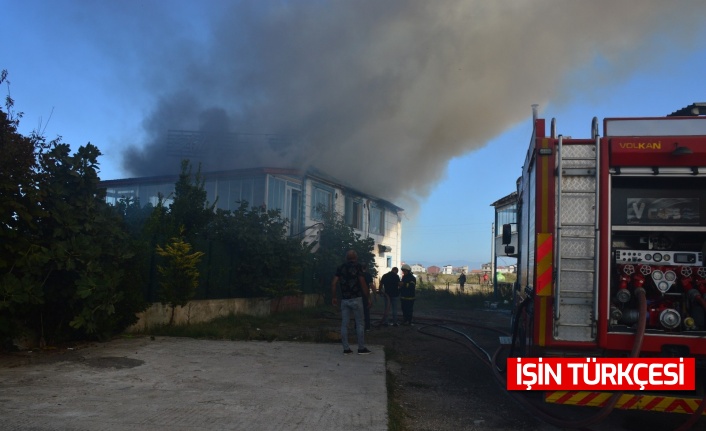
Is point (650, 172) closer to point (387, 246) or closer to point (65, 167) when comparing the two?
point (65, 167)

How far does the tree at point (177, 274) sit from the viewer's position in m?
10.4

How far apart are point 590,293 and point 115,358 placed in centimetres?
563

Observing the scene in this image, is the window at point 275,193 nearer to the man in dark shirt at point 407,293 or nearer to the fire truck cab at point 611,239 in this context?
the man in dark shirt at point 407,293

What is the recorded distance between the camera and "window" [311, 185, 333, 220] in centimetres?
2181

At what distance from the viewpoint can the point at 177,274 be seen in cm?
1053

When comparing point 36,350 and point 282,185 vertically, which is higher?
point 282,185

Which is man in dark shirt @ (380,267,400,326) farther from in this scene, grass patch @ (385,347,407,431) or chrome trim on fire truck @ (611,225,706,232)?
chrome trim on fire truck @ (611,225,706,232)

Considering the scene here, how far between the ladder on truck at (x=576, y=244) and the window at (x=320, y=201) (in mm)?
16516

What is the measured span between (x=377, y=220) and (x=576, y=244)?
25.4m

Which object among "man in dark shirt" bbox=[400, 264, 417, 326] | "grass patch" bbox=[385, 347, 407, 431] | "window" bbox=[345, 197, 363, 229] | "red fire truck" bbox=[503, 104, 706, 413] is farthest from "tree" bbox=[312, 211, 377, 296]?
"red fire truck" bbox=[503, 104, 706, 413]

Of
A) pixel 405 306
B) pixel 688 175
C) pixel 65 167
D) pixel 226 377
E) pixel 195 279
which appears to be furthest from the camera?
pixel 405 306

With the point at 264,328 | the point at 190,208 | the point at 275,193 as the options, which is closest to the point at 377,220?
the point at 275,193

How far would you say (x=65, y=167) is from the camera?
8062 millimetres

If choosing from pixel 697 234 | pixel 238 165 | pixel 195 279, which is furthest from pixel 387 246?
pixel 697 234
